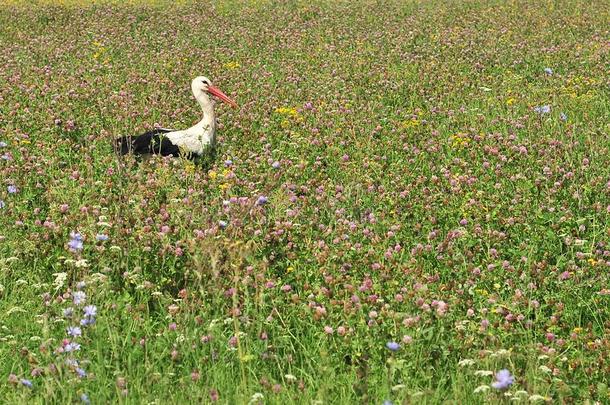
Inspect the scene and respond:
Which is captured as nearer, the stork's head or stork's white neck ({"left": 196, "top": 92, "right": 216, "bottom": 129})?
stork's white neck ({"left": 196, "top": 92, "right": 216, "bottom": 129})

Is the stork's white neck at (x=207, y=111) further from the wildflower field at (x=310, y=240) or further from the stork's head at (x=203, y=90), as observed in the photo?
the wildflower field at (x=310, y=240)

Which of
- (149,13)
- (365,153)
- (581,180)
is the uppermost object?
(581,180)

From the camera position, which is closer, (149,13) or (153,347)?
(153,347)

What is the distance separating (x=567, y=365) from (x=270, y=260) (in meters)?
2.21

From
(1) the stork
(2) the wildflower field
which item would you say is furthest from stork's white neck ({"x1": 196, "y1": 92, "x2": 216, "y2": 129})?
(2) the wildflower field

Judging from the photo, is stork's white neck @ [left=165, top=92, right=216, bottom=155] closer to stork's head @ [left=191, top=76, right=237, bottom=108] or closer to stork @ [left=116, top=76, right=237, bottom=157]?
stork @ [left=116, top=76, right=237, bottom=157]

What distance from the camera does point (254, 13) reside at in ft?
73.3

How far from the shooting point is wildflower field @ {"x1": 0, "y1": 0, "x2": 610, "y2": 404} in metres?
4.69

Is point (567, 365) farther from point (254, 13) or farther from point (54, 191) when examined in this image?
point (254, 13)

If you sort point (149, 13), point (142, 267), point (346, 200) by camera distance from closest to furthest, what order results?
point (142, 267), point (346, 200), point (149, 13)

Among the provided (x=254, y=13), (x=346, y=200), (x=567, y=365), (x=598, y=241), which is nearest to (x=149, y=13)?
(x=254, y=13)

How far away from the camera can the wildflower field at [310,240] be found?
185 inches

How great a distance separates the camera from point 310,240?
629 cm

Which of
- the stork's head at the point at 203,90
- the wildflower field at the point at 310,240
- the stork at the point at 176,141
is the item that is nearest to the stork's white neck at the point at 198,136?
the stork at the point at 176,141
